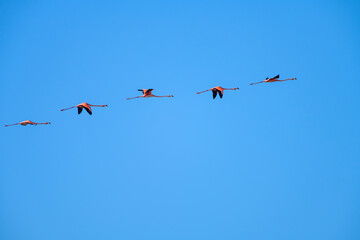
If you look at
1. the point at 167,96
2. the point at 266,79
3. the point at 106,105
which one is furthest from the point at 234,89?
the point at 106,105

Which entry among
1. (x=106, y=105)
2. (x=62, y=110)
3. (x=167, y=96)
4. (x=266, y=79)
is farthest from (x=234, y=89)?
(x=62, y=110)

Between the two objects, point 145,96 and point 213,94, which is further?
point 145,96

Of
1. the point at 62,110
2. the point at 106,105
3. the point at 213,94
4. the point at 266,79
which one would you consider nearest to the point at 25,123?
the point at 62,110

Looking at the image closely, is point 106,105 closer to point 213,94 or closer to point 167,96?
point 167,96

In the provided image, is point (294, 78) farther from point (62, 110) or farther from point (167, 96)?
point (62, 110)

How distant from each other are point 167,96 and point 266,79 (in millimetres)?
8502

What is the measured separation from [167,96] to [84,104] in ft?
24.1

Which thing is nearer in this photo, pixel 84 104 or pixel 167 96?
pixel 84 104

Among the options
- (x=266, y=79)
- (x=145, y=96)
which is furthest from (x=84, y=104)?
(x=266, y=79)

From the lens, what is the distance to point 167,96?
48688 millimetres

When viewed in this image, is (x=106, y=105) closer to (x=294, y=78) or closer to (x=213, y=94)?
(x=213, y=94)

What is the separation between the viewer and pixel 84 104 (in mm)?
45375

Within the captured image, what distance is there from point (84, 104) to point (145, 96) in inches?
215

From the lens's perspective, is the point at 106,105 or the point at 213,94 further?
the point at 106,105
